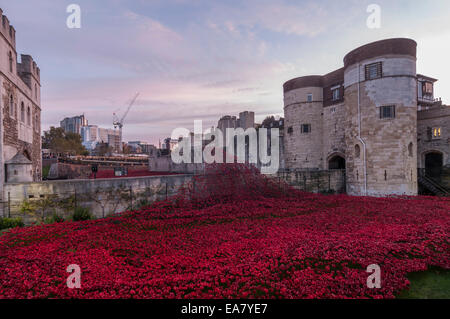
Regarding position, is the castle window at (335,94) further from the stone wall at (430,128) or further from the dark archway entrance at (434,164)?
the dark archway entrance at (434,164)

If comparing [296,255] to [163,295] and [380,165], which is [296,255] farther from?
[380,165]

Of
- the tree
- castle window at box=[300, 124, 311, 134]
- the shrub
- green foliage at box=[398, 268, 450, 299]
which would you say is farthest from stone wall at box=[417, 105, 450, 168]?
the tree

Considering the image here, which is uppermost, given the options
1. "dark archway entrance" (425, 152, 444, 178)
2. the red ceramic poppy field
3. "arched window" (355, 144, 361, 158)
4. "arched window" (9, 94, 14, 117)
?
"arched window" (9, 94, 14, 117)

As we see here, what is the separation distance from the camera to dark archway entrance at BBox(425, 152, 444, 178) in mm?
22953

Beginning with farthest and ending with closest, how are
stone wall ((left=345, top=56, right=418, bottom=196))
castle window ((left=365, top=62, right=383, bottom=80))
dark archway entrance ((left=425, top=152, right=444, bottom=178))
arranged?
dark archway entrance ((left=425, top=152, right=444, bottom=178)) → castle window ((left=365, top=62, right=383, bottom=80)) → stone wall ((left=345, top=56, right=418, bottom=196))

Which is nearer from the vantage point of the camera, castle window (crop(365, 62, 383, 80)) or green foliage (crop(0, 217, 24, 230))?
green foliage (crop(0, 217, 24, 230))

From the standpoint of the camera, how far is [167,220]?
1090cm

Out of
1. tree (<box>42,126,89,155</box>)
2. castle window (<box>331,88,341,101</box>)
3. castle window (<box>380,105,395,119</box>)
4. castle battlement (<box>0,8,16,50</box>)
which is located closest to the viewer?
castle battlement (<box>0,8,16,50</box>)

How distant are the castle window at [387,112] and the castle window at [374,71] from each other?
7.96ft

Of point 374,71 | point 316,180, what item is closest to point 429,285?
point 316,180

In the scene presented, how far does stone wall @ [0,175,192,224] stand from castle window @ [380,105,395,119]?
1598 cm

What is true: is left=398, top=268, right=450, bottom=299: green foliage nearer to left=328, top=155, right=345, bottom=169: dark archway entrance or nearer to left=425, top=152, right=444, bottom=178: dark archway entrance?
left=328, top=155, right=345, bottom=169: dark archway entrance

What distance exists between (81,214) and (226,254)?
26.7 ft
